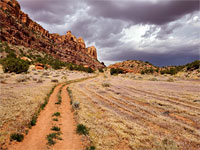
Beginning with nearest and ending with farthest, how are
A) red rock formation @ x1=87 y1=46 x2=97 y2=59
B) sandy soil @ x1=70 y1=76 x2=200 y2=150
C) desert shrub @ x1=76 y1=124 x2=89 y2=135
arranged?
sandy soil @ x1=70 y1=76 x2=200 y2=150 < desert shrub @ x1=76 y1=124 x2=89 y2=135 < red rock formation @ x1=87 y1=46 x2=97 y2=59

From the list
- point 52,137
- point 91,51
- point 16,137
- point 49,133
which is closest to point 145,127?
point 52,137

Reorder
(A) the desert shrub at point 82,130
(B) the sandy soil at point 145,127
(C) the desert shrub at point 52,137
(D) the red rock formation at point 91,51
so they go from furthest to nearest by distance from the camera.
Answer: (D) the red rock formation at point 91,51 < (A) the desert shrub at point 82,130 < (C) the desert shrub at point 52,137 < (B) the sandy soil at point 145,127

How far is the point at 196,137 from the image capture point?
572 centimetres

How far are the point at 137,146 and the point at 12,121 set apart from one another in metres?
7.19

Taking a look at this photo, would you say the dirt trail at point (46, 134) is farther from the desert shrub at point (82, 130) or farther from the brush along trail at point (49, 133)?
the desert shrub at point (82, 130)

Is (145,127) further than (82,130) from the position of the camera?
Yes

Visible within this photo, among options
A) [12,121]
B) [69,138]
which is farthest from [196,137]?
[12,121]

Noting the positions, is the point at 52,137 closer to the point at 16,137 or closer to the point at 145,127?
the point at 16,137

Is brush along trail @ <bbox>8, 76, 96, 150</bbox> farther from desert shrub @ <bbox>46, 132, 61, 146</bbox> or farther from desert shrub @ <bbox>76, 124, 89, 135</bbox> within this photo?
desert shrub @ <bbox>76, 124, 89, 135</bbox>

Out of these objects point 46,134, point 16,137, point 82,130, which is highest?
point 16,137

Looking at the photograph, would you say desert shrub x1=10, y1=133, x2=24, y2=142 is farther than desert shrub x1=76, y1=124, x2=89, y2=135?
No

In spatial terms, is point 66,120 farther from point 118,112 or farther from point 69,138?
point 118,112

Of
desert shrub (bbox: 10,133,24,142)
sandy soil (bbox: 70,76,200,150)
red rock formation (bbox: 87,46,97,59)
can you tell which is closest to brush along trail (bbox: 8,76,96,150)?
desert shrub (bbox: 10,133,24,142)

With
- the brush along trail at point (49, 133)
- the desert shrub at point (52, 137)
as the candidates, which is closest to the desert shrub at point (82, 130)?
the brush along trail at point (49, 133)
